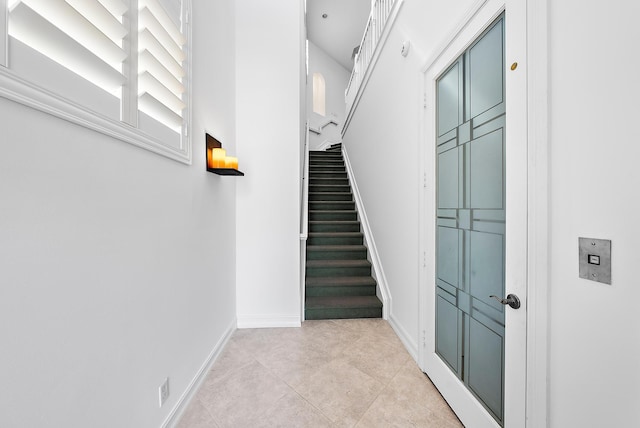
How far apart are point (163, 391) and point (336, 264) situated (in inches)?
84.2

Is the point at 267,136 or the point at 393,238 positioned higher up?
the point at 267,136

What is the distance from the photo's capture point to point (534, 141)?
97cm

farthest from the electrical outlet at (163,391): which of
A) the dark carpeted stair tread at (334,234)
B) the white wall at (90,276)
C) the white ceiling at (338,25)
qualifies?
the white ceiling at (338,25)

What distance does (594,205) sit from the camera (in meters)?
0.79

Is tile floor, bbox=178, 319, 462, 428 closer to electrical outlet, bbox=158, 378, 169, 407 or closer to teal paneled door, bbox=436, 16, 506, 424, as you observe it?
electrical outlet, bbox=158, 378, 169, 407

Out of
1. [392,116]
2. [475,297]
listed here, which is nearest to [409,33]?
[392,116]

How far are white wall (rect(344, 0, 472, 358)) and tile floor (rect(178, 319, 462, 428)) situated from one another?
0.37 m

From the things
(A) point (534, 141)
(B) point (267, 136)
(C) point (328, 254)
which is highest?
(B) point (267, 136)

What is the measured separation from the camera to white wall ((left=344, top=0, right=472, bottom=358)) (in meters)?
1.94

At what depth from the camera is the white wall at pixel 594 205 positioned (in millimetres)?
697

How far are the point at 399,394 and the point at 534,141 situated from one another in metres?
1.68

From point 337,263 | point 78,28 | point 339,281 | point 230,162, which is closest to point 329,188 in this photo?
point 337,263

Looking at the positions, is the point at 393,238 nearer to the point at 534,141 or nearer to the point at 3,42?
the point at 534,141

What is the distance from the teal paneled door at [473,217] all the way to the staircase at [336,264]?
1210mm
